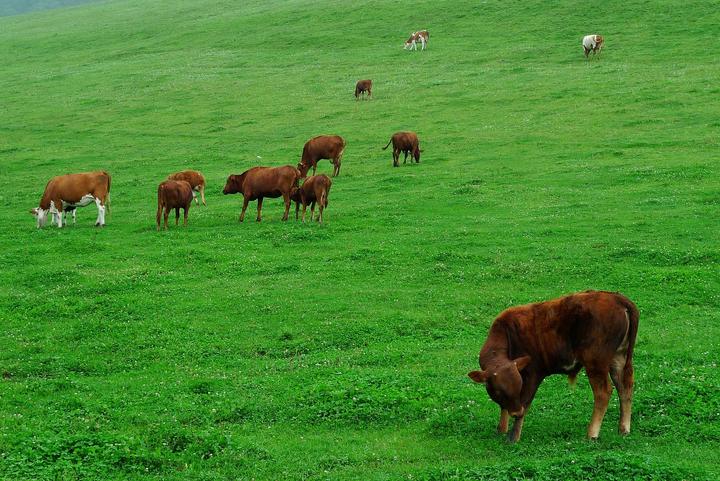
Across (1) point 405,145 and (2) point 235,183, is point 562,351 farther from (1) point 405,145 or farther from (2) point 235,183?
(1) point 405,145

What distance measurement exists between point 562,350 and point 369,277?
31.8 feet

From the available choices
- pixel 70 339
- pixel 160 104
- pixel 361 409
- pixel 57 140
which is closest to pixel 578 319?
pixel 361 409

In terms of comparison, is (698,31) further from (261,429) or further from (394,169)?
(261,429)

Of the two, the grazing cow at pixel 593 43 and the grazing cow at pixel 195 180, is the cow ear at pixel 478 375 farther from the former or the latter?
the grazing cow at pixel 593 43

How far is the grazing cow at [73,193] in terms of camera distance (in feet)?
93.7

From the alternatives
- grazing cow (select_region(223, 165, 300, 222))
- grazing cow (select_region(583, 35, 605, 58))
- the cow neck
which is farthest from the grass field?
grazing cow (select_region(223, 165, 300, 222))

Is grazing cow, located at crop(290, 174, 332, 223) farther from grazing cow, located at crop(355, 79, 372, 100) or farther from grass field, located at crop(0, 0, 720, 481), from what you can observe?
grazing cow, located at crop(355, 79, 372, 100)

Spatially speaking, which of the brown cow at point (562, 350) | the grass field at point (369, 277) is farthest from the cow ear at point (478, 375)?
the grass field at point (369, 277)

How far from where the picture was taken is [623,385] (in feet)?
39.4

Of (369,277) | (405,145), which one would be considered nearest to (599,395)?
(369,277)

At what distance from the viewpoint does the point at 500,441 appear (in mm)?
12031

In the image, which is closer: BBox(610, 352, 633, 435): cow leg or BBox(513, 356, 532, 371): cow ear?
BBox(513, 356, 532, 371): cow ear

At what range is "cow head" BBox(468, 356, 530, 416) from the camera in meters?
11.6

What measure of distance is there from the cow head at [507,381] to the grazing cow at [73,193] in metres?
20.2
